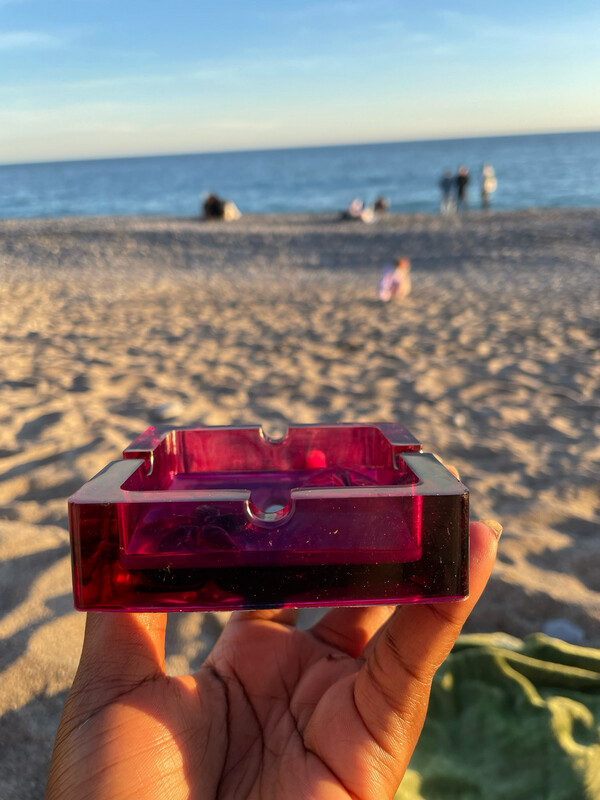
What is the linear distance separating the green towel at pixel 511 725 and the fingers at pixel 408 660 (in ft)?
1.25

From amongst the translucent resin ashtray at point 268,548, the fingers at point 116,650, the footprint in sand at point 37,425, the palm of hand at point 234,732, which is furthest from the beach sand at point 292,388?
the translucent resin ashtray at point 268,548

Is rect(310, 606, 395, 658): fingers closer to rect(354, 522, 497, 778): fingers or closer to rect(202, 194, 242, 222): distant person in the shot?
rect(354, 522, 497, 778): fingers

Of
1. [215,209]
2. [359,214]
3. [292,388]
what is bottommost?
[292,388]

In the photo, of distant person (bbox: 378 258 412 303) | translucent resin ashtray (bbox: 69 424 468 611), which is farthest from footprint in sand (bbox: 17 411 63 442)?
distant person (bbox: 378 258 412 303)

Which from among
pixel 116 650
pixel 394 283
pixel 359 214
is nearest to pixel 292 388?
pixel 116 650

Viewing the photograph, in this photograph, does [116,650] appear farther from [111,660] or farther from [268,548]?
[268,548]

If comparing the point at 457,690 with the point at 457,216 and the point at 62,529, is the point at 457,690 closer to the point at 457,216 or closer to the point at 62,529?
the point at 62,529

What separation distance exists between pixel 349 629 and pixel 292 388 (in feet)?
8.93

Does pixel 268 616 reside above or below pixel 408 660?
below

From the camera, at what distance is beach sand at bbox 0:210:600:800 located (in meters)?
2.06

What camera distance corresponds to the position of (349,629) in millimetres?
1716

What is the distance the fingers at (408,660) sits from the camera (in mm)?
1184

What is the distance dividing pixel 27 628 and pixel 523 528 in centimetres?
195

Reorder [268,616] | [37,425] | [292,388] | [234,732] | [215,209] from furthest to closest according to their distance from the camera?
[215,209] < [292,388] < [37,425] < [268,616] < [234,732]
